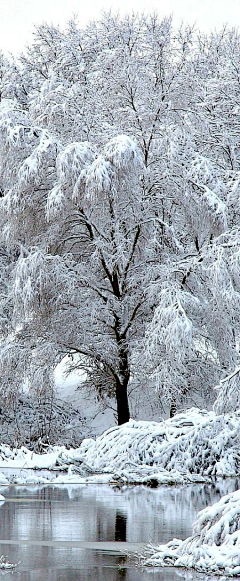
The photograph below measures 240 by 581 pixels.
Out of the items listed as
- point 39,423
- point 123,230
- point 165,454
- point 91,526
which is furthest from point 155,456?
point 39,423

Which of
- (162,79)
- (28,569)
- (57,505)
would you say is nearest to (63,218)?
(162,79)

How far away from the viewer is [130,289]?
2400cm

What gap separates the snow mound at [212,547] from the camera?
739cm

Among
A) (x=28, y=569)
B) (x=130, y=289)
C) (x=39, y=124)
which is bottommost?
(x=28, y=569)

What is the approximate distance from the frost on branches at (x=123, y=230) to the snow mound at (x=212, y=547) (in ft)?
41.5

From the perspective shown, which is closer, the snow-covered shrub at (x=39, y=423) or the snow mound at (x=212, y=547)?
the snow mound at (x=212, y=547)

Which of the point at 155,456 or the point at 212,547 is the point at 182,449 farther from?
the point at 212,547

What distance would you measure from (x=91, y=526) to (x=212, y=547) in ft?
8.80

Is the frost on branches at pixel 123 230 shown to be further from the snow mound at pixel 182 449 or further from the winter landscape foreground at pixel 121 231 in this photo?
the snow mound at pixel 182 449

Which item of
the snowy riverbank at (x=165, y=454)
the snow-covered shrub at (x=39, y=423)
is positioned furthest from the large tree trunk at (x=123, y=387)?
the snowy riverbank at (x=165, y=454)

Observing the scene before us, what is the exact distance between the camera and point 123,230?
23984mm

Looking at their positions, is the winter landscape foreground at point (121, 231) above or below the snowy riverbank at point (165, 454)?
above

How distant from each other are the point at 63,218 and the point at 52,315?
217 cm

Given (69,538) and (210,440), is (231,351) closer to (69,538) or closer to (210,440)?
(210,440)
